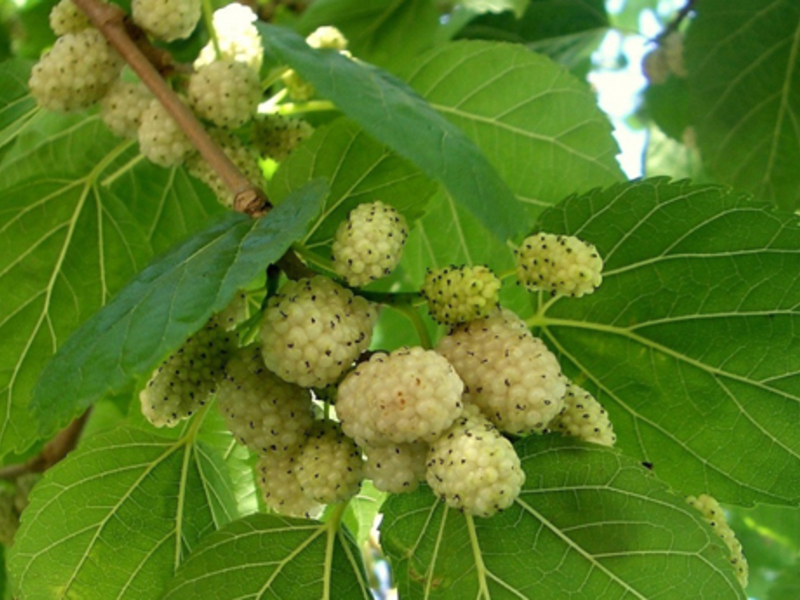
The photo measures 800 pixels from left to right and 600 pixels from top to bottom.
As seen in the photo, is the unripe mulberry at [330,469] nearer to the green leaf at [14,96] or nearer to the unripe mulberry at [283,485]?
the unripe mulberry at [283,485]

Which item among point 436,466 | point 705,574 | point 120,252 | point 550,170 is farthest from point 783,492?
point 120,252

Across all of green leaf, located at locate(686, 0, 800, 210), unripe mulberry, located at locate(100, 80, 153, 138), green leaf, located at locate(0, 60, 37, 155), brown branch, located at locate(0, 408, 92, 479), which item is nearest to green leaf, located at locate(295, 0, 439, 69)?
green leaf, located at locate(686, 0, 800, 210)

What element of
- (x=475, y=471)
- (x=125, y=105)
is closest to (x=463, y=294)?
(x=475, y=471)

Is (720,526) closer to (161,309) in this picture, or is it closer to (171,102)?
(161,309)

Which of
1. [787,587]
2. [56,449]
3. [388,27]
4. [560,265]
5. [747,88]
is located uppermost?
[560,265]

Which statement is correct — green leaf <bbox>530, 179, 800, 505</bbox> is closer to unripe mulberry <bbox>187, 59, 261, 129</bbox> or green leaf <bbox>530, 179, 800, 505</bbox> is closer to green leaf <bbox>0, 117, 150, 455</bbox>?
unripe mulberry <bbox>187, 59, 261, 129</bbox>

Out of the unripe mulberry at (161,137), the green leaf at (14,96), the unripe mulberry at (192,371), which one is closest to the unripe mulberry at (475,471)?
the unripe mulberry at (192,371)

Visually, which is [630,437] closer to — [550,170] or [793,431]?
[793,431]
